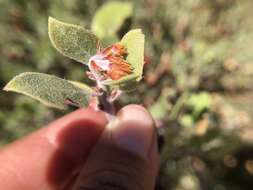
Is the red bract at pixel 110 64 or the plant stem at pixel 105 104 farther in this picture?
the plant stem at pixel 105 104

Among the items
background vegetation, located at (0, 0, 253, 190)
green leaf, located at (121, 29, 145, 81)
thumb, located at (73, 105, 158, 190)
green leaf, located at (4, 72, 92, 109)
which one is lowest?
background vegetation, located at (0, 0, 253, 190)

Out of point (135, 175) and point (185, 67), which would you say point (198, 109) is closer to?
point (185, 67)

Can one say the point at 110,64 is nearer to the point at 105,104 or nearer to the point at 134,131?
the point at 105,104

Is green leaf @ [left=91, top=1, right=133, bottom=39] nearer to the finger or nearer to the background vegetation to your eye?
the background vegetation

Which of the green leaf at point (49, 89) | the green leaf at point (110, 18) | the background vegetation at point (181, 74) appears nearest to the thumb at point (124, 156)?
the green leaf at point (49, 89)

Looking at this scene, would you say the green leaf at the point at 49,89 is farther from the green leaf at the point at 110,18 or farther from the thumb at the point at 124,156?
the green leaf at the point at 110,18

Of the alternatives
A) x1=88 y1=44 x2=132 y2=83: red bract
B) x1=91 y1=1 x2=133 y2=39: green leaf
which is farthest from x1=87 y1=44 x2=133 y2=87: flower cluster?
x1=91 y1=1 x2=133 y2=39: green leaf

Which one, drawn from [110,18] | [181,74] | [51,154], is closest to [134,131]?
[51,154]
